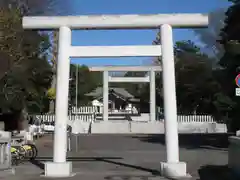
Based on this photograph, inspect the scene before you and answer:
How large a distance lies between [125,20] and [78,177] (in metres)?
4.68

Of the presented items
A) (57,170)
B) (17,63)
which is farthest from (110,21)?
(17,63)

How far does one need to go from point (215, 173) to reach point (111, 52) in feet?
15.2

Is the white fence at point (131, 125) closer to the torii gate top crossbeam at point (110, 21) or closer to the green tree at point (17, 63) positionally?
the green tree at point (17, 63)

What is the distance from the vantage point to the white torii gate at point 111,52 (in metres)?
12.0

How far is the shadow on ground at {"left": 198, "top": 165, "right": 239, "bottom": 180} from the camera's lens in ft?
37.6

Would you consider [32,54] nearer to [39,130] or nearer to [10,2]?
[10,2]

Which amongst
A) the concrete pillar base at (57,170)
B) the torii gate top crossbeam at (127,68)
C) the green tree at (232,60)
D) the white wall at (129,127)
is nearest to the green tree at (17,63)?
the torii gate top crossbeam at (127,68)

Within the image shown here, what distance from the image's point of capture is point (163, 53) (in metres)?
12.3

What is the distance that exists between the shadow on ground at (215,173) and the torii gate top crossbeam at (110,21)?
427 centimetres

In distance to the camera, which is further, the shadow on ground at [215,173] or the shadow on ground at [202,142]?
the shadow on ground at [202,142]

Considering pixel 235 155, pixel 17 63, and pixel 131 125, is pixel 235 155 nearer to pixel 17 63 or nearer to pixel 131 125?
pixel 17 63

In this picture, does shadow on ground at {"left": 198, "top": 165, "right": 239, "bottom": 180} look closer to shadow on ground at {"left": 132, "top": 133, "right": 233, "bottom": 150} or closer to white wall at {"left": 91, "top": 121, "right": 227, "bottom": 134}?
shadow on ground at {"left": 132, "top": 133, "right": 233, "bottom": 150}

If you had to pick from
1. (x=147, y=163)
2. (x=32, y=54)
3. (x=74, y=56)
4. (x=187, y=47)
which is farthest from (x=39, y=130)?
(x=187, y=47)

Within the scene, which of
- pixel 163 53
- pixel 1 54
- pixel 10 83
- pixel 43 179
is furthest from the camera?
pixel 10 83
